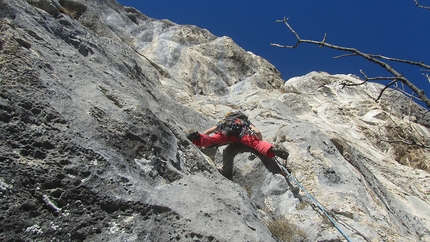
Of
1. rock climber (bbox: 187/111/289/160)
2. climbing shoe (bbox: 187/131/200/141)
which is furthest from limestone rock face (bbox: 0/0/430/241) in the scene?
climbing shoe (bbox: 187/131/200/141)

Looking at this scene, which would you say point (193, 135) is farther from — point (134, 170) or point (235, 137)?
point (134, 170)

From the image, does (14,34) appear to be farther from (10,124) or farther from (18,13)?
(10,124)

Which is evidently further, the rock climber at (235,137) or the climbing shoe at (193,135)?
the rock climber at (235,137)

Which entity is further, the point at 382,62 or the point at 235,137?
the point at 235,137

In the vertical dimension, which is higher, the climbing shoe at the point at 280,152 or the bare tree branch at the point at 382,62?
the bare tree branch at the point at 382,62

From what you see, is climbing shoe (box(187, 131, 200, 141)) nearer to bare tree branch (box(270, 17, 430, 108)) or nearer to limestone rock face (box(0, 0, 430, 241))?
limestone rock face (box(0, 0, 430, 241))

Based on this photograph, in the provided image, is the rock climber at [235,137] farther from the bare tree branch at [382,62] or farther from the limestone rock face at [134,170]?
the bare tree branch at [382,62]

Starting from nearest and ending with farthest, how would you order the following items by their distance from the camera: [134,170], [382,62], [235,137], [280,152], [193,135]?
[382,62] < [134,170] < [280,152] < [193,135] < [235,137]

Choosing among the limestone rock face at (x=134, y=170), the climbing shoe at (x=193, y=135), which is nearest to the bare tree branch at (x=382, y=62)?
the limestone rock face at (x=134, y=170)

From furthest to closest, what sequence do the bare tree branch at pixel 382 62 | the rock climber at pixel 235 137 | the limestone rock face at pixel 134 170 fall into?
the rock climber at pixel 235 137, the limestone rock face at pixel 134 170, the bare tree branch at pixel 382 62

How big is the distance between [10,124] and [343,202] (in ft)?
17.0

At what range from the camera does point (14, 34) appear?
517cm

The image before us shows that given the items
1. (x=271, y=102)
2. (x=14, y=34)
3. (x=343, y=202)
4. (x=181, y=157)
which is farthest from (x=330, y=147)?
(x=14, y=34)

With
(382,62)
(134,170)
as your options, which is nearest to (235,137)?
(134,170)
